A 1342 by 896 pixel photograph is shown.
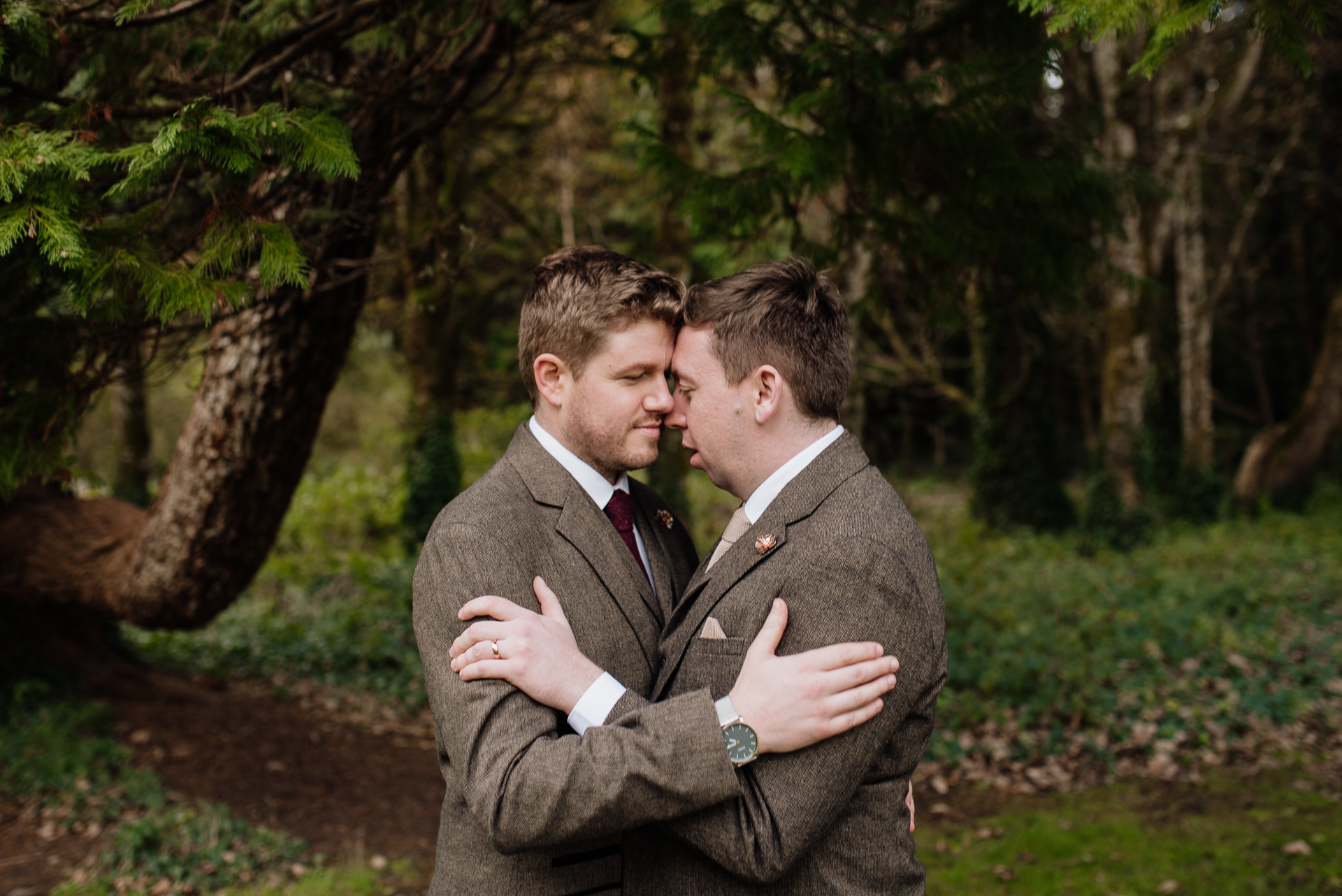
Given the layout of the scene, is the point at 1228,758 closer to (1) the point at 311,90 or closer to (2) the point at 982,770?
(2) the point at 982,770

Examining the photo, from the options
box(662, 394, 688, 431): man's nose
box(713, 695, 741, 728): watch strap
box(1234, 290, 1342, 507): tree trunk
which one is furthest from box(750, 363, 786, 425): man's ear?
box(1234, 290, 1342, 507): tree trunk

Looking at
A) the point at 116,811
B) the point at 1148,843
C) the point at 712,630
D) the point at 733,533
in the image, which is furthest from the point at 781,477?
the point at 116,811

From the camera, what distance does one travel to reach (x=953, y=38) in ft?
13.3

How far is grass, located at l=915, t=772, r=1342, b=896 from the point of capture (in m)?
4.47

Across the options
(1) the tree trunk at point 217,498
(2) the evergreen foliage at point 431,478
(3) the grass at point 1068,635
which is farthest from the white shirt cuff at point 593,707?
(2) the evergreen foliage at point 431,478

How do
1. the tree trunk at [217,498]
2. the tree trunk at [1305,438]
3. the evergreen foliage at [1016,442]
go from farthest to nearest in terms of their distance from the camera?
1. the evergreen foliage at [1016,442]
2. the tree trunk at [1305,438]
3. the tree trunk at [217,498]

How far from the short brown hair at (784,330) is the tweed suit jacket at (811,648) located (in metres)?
0.16

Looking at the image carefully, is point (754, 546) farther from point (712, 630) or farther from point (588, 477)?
point (588, 477)

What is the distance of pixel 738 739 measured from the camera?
5.50 feet

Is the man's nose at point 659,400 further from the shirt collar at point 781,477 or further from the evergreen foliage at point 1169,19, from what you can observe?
the evergreen foliage at point 1169,19

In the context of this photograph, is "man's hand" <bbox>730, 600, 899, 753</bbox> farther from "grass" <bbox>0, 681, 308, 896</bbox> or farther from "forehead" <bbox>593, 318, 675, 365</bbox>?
"grass" <bbox>0, 681, 308, 896</bbox>

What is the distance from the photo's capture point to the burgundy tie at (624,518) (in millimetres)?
2346

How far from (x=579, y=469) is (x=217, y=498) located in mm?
2987

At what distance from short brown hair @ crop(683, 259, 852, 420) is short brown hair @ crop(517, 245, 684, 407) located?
0.41 feet
